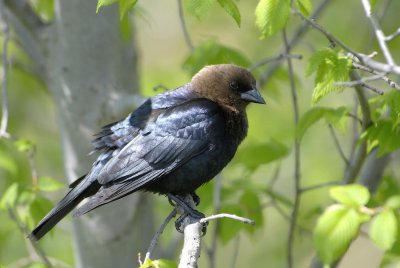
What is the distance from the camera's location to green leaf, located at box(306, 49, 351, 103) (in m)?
3.50

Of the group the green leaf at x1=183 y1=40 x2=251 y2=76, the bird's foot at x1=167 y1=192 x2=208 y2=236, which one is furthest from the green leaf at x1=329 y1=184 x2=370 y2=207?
the green leaf at x1=183 y1=40 x2=251 y2=76

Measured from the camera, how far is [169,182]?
4.48 meters

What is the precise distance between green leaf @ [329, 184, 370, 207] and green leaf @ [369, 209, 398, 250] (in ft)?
0.31

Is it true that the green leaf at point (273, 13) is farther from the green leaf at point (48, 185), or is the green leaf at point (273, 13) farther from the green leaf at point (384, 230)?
the green leaf at point (48, 185)

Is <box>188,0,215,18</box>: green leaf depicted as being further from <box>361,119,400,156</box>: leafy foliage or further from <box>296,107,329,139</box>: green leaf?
<box>361,119,400,156</box>: leafy foliage

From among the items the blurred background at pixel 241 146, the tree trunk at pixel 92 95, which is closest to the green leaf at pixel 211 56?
the blurred background at pixel 241 146

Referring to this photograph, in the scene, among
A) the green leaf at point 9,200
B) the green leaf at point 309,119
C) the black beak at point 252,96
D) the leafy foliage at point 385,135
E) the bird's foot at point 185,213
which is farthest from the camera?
the black beak at point 252,96

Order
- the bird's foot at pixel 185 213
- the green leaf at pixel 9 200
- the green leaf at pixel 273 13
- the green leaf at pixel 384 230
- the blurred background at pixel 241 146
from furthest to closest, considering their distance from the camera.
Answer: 1. the blurred background at pixel 241 146
2. the green leaf at pixel 9 200
3. the bird's foot at pixel 185 213
4. the green leaf at pixel 273 13
5. the green leaf at pixel 384 230

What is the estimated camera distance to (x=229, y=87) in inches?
190

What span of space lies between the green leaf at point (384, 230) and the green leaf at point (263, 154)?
5.63ft

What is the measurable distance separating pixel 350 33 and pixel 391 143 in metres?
3.62

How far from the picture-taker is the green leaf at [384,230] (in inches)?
122

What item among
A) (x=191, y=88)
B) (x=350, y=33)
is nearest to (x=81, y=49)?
(x=191, y=88)

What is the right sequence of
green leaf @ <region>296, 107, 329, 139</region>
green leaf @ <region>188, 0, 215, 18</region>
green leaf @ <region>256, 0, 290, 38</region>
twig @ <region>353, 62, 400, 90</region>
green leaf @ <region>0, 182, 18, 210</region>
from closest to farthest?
twig @ <region>353, 62, 400, 90</region>
green leaf @ <region>188, 0, 215, 18</region>
green leaf @ <region>256, 0, 290, 38</region>
green leaf @ <region>296, 107, 329, 139</region>
green leaf @ <region>0, 182, 18, 210</region>
